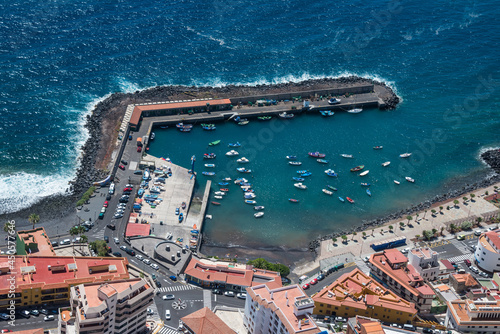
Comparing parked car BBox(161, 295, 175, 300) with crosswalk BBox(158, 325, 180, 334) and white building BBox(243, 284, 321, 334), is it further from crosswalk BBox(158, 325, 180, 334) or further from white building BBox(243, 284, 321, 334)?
white building BBox(243, 284, 321, 334)

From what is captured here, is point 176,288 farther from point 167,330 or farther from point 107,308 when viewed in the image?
point 107,308

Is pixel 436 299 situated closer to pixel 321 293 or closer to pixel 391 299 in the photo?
pixel 391 299

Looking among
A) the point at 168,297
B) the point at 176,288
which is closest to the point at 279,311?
the point at 168,297

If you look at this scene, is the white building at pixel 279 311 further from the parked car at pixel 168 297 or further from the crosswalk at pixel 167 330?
the parked car at pixel 168 297

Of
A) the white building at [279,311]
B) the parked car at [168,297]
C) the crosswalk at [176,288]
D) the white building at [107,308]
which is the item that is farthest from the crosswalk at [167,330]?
the white building at [279,311]

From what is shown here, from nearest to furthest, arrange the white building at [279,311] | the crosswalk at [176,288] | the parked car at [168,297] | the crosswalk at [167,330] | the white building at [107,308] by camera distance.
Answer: the white building at [107,308] → the white building at [279,311] → the crosswalk at [167,330] → the parked car at [168,297] → the crosswalk at [176,288]

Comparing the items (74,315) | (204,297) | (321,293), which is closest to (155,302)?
(204,297)
